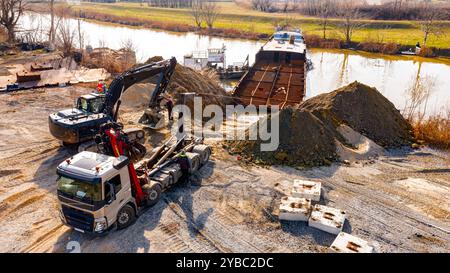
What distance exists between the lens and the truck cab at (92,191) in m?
9.39

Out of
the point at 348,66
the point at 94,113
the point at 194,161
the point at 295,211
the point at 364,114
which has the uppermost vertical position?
the point at 348,66

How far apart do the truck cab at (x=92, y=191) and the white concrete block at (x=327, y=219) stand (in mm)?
5631

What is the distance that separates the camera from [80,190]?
31.2ft

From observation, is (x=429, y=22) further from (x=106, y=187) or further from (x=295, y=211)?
(x=106, y=187)

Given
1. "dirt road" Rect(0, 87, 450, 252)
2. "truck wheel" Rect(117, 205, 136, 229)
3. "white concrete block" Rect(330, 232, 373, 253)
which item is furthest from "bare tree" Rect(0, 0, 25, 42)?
"white concrete block" Rect(330, 232, 373, 253)

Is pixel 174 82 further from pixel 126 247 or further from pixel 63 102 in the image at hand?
pixel 126 247

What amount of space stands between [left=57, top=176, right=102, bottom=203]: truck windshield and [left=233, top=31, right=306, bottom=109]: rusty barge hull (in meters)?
14.8

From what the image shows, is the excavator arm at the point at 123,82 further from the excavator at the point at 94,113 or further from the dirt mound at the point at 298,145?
the dirt mound at the point at 298,145

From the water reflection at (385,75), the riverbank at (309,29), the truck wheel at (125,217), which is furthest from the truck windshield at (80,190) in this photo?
the riverbank at (309,29)

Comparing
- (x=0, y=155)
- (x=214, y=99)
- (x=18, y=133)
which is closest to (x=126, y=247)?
(x=0, y=155)

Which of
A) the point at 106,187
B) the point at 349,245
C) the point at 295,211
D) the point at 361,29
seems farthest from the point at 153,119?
the point at 361,29

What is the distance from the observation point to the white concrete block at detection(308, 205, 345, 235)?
10828mm

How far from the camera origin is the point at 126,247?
1012cm

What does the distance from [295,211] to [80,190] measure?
6180 mm
